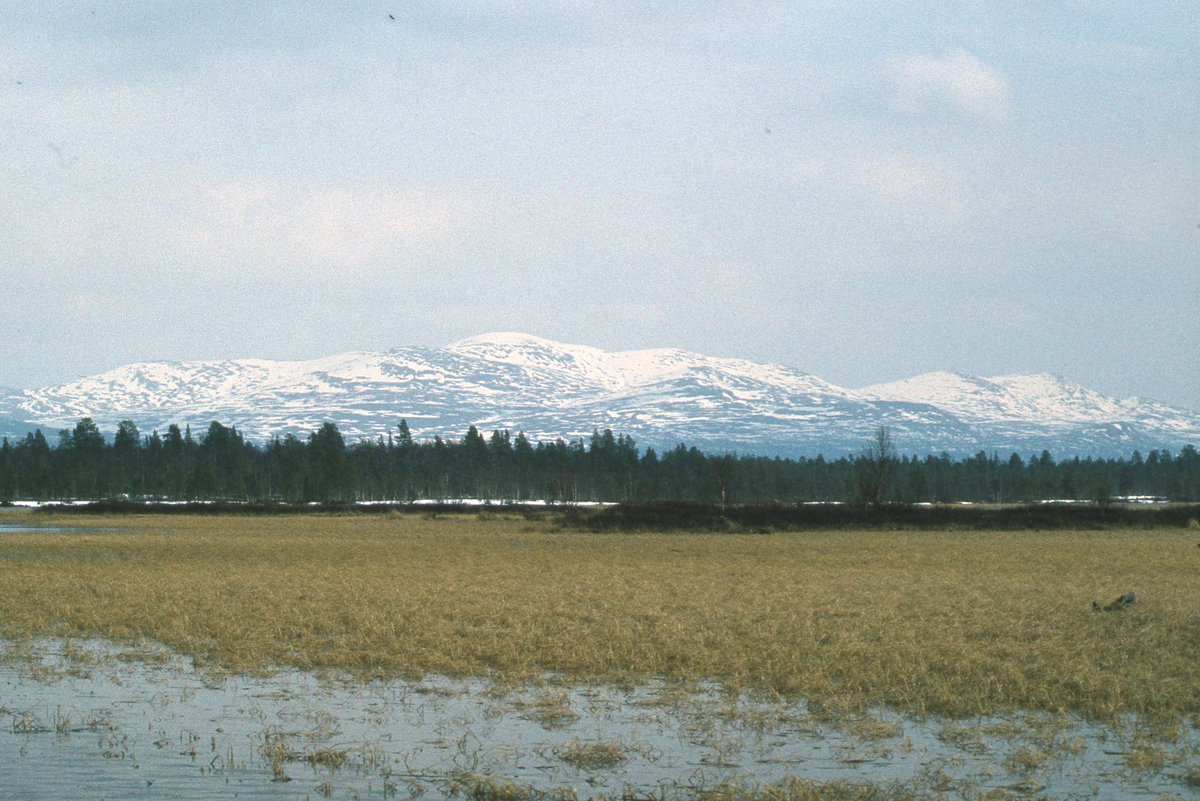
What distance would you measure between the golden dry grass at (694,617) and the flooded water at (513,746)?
1.42 meters

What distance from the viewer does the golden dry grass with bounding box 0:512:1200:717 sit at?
16281mm

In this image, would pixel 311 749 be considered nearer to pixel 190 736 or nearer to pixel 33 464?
pixel 190 736

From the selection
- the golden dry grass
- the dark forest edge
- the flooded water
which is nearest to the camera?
the flooded water

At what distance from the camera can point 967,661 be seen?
55.9 ft

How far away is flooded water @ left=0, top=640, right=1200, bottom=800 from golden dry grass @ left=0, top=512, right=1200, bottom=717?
4.67 feet

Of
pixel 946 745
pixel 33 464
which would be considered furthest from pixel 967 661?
pixel 33 464

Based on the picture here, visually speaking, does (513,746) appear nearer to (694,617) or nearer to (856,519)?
(694,617)

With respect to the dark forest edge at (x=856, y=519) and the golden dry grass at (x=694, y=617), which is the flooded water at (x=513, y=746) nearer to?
the golden dry grass at (x=694, y=617)

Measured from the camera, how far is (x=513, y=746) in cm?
1238

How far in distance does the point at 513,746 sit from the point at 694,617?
1100cm

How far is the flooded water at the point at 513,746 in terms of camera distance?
35.4 ft

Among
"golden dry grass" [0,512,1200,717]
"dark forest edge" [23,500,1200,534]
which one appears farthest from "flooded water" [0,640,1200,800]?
"dark forest edge" [23,500,1200,534]

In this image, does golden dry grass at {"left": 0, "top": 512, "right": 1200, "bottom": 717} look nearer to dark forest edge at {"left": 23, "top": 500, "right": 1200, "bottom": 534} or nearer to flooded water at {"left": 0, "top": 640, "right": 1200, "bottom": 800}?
flooded water at {"left": 0, "top": 640, "right": 1200, "bottom": 800}

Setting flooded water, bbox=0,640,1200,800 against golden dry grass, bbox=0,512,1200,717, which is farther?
golden dry grass, bbox=0,512,1200,717
